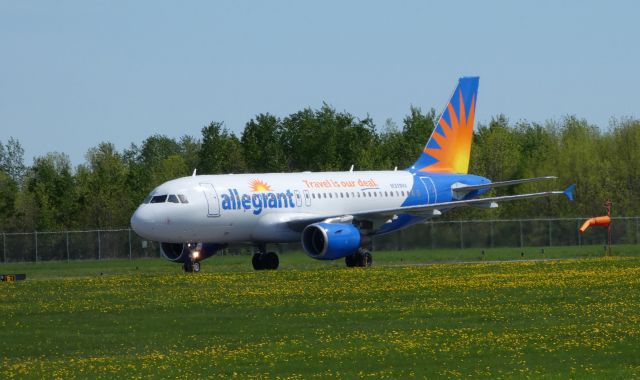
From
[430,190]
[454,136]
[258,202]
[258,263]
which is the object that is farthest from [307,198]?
[454,136]

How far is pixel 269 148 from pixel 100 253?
40.8 meters

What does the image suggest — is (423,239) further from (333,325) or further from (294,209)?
(333,325)

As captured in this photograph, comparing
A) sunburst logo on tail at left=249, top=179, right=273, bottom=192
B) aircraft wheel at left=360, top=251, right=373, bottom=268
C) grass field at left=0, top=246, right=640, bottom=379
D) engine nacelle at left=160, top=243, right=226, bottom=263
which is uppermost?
sunburst logo on tail at left=249, top=179, right=273, bottom=192

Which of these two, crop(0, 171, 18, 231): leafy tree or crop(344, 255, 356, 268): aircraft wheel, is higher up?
crop(0, 171, 18, 231): leafy tree

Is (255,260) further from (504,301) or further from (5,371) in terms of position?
(5,371)

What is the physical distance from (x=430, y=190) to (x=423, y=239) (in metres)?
7.98

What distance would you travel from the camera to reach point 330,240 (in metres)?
48.9

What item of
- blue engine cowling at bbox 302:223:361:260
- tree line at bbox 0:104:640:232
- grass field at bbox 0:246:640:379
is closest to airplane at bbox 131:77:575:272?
blue engine cowling at bbox 302:223:361:260

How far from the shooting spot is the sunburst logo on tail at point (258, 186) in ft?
167

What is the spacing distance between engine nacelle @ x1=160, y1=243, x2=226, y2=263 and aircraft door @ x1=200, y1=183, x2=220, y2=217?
6.17ft

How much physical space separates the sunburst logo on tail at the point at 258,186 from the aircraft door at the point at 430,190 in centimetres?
827

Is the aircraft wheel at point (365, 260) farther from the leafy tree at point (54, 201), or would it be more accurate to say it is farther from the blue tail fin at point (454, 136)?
the leafy tree at point (54, 201)

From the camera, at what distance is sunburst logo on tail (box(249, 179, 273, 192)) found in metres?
50.9

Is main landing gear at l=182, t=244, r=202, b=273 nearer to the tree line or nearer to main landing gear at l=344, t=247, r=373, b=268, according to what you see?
main landing gear at l=344, t=247, r=373, b=268
